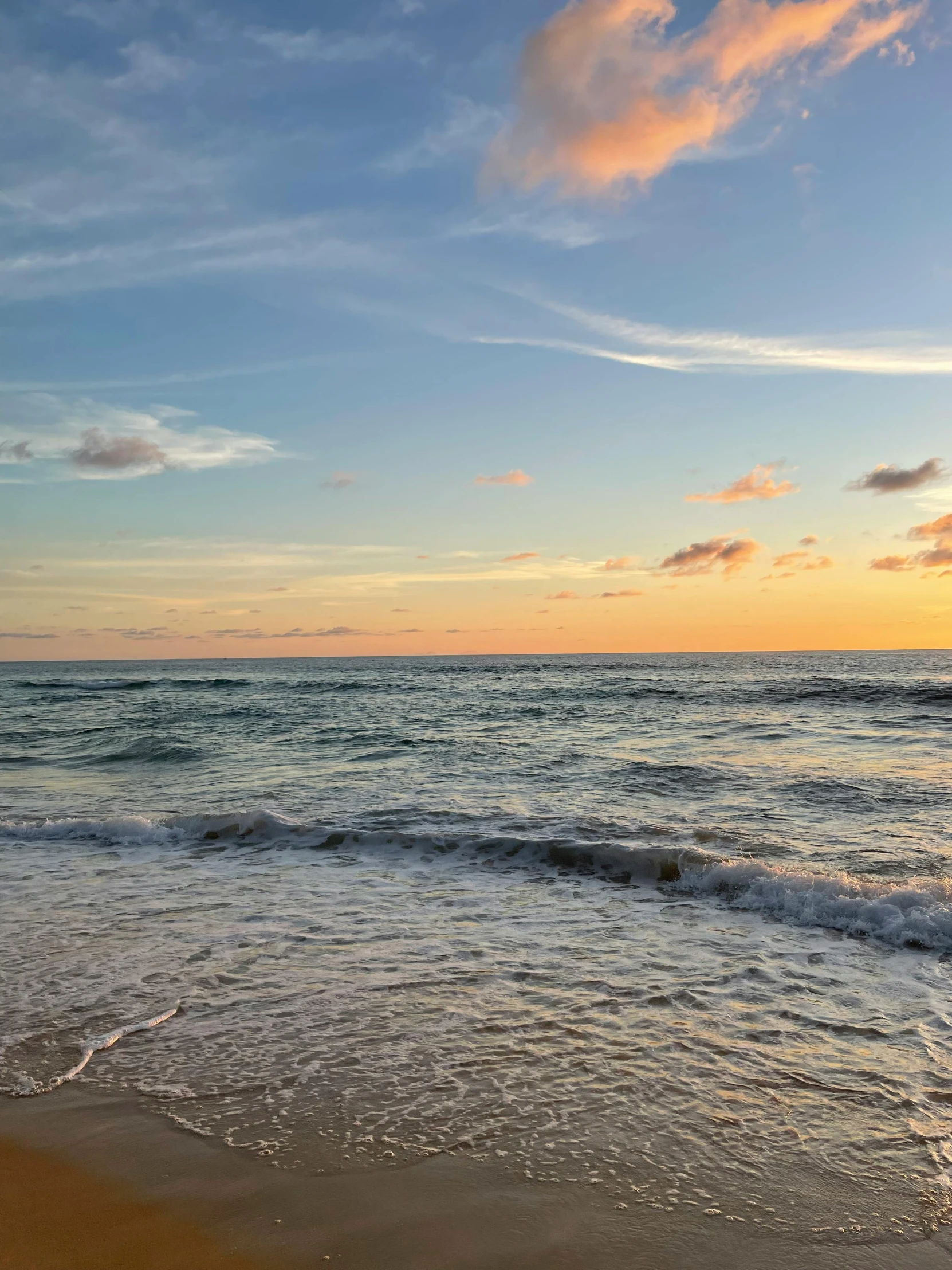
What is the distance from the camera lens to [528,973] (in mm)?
5633

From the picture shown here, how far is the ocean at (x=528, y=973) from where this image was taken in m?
3.58

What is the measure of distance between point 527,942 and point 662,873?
2.70m

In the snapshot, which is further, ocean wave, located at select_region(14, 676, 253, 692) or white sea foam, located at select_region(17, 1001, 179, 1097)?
ocean wave, located at select_region(14, 676, 253, 692)

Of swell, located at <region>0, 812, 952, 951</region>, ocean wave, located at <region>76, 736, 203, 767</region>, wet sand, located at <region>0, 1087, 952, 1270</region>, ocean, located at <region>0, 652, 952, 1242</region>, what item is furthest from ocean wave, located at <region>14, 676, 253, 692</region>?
wet sand, located at <region>0, 1087, 952, 1270</region>

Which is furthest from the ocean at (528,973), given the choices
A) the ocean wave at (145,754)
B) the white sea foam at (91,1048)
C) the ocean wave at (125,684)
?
the ocean wave at (125,684)

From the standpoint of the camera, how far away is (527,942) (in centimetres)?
634

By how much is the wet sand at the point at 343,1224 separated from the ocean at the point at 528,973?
11 cm

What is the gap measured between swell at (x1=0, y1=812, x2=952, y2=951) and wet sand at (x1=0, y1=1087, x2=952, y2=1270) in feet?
13.0

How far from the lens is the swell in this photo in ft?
22.1

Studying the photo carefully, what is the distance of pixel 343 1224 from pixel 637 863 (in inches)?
244

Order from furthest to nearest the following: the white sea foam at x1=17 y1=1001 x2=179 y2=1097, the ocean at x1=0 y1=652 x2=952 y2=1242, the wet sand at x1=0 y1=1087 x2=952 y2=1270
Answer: the white sea foam at x1=17 y1=1001 x2=179 y2=1097
the ocean at x1=0 y1=652 x2=952 y2=1242
the wet sand at x1=0 y1=1087 x2=952 y2=1270

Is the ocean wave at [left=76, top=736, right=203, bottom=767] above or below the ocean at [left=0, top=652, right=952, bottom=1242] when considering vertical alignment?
below

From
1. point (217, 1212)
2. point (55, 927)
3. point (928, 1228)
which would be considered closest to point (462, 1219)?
point (217, 1212)

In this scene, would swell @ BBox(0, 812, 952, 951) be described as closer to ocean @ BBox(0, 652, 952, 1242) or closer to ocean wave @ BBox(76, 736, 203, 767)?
ocean @ BBox(0, 652, 952, 1242)
